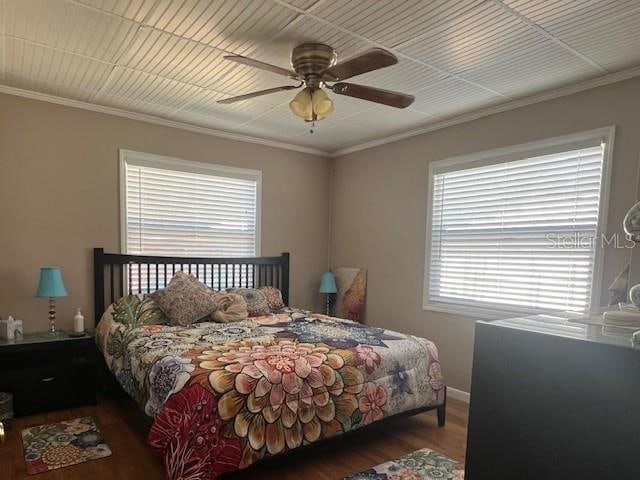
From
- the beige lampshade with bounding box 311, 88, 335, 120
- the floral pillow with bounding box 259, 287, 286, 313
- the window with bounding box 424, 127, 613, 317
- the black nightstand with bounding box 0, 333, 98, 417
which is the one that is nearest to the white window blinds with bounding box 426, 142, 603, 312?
the window with bounding box 424, 127, 613, 317

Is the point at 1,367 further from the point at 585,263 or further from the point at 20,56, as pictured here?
the point at 585,263

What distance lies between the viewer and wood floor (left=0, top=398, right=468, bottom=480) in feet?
7.51

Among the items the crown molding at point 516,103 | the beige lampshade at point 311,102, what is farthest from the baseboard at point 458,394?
the beige lampshade at point 311,102

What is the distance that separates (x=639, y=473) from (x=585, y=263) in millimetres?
2413

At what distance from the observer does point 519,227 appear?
3252 mm

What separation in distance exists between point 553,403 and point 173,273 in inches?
142

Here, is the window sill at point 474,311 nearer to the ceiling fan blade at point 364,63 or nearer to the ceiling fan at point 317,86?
the ceiling fan at point 317,86

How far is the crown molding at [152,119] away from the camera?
3.24 meters

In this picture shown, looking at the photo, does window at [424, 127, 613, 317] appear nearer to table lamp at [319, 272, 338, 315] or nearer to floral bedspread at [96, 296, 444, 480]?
floral bedspread at [96, 296, 444, 480]

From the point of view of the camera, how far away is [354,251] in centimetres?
478

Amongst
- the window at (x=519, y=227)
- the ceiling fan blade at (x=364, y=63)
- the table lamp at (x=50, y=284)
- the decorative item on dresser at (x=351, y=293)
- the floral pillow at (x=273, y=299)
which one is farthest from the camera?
the decorative item on dresser at (x=351, y=293)

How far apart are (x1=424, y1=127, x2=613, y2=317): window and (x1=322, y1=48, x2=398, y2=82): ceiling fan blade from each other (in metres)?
1.75

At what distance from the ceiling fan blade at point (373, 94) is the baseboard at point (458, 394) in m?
2.60

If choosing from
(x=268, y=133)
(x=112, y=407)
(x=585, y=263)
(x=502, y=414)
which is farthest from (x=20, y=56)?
(x=585, y=263)
